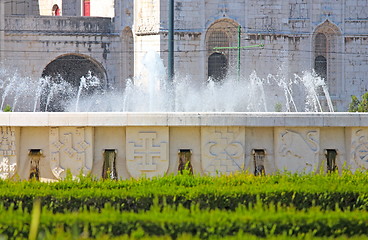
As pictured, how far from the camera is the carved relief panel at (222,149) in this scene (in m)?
15.0

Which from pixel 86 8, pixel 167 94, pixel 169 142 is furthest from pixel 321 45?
pixel 169 142

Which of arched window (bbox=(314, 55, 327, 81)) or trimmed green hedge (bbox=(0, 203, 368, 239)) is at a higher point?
arched window (bbox=(314, 55, 327, 81))

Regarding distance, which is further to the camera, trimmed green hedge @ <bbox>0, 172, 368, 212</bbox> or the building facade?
the building facade

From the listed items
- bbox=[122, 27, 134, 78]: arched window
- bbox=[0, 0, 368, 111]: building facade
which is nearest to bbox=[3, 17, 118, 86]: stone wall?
bbox=[0, 0, 368, 111]: building facade

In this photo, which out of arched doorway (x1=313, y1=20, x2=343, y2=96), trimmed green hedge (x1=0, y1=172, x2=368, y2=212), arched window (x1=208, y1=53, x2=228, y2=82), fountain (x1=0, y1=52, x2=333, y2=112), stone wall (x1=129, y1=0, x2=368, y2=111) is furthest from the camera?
arched doorway (x1=313, y1=20, x2=343, y2=96)

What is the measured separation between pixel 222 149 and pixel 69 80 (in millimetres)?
32794

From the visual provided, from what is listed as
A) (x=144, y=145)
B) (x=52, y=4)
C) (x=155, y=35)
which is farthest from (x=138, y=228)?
(x=52, y=4)

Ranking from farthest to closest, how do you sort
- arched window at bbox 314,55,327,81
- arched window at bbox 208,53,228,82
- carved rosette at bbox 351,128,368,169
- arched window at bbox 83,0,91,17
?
arched window at bbox 83,0,91,17 → arched window at bbox 314,55,327,81 → arched window at bbox 208,53,228,82 → carved rosette at bbox 351,128,368,169

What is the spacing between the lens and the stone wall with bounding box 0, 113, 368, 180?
1496 centimetres

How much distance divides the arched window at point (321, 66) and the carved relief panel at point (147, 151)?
3273cm

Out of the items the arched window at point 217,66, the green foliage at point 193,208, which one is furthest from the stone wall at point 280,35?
the green foliage at point 193,208

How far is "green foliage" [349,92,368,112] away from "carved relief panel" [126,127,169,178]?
95.5ft

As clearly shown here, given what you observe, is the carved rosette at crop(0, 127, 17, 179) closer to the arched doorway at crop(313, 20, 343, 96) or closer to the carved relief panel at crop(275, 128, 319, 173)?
the carved relief panel at crop(275, 128, 319, 173)

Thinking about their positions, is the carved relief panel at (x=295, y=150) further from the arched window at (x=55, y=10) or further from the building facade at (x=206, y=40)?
the arched window at (x=55, y=10)
